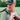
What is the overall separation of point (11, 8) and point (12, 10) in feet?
0.08

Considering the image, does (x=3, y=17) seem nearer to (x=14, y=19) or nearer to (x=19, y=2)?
(x=14, y=19)

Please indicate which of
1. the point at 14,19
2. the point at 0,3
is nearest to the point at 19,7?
the point at 0,3

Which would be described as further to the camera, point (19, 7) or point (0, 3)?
point (19, 7)

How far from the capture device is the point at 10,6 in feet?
1.60

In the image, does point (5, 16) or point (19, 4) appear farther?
point (19, 4)

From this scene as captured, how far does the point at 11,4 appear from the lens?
0.49 metres

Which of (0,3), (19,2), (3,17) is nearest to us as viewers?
(3,17)

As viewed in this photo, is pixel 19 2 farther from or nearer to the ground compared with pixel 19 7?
farther from the ground

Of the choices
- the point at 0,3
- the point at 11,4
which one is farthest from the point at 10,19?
the point at 0,3

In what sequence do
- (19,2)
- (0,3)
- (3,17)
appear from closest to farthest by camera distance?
1. (3,17)
2. (0,3)
3. (19,2)

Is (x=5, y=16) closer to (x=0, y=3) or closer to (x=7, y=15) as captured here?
(x=7, y=15)

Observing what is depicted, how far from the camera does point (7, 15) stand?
0.48 metres

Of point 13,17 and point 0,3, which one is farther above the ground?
point 0,3

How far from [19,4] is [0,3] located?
0.42 metres
